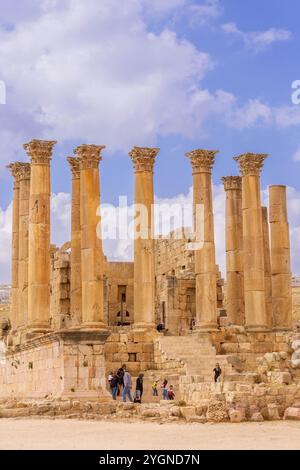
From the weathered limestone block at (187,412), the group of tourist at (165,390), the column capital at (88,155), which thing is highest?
the column capital at (88,155)

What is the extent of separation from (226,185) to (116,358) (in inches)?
449

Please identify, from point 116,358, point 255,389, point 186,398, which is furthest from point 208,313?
point 255,389

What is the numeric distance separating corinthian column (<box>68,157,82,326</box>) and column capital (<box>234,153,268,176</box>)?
7.75 metres

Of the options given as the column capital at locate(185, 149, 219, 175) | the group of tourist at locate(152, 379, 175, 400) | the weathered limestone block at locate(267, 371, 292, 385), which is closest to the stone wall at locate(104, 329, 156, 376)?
the group of tourist at locate(152, 379, 175, 400)

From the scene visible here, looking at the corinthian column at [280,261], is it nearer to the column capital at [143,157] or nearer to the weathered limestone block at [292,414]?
the column capital at [143,157]

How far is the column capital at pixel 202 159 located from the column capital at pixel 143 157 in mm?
1875

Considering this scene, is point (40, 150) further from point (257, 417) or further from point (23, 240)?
point (257, 417)

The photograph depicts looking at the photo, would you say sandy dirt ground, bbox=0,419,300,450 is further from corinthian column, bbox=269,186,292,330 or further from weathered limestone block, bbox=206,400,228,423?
corinthian column, bbox=269,186,292,330

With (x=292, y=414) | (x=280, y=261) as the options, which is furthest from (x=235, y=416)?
(x=280, y=261)

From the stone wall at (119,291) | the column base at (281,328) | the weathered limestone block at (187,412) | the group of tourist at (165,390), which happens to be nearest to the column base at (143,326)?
the group of tourist at (165,390)

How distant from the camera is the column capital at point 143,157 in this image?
43.3 metres

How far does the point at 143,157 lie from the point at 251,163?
521cm

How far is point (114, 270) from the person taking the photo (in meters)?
55.8
